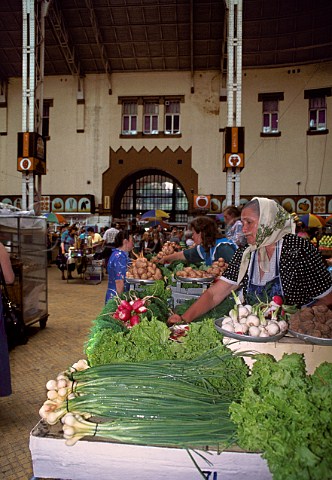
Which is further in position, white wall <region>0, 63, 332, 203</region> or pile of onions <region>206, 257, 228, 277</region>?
white wall <region>0, 63, 332, 203</region>

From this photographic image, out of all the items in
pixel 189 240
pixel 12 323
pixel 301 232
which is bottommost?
pixel 12 323

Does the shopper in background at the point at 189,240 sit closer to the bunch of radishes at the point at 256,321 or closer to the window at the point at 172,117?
the bunch of radishes at the point at 256,321

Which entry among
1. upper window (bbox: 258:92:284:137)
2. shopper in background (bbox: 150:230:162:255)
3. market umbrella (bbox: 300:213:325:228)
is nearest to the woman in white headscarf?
market umbrella (bbox: 300:213:325:228)

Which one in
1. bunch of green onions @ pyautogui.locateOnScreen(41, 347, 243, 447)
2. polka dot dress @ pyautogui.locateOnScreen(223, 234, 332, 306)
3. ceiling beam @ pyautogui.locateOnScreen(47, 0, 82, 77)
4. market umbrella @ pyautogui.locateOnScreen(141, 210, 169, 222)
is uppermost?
ceiling beam @ pyautogui.locateOnScreen(47, 0, 82, 77)

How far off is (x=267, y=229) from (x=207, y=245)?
10.6ft

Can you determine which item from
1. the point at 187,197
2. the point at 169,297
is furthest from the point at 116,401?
the point at 187,197

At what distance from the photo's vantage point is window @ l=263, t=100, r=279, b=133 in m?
19.5

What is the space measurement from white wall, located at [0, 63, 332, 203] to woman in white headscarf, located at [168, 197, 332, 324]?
671 inches

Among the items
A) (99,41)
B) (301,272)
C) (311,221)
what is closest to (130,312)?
(301,272)

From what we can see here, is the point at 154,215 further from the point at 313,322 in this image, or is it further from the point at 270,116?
the point at 313,322

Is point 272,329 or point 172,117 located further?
point 172,117

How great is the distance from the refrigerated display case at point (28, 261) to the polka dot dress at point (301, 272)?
4239mm

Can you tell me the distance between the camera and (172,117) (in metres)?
20.4

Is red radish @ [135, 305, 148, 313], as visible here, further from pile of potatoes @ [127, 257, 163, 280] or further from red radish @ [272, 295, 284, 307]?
pile of potatoes @ [127, 257, 163, 280]
